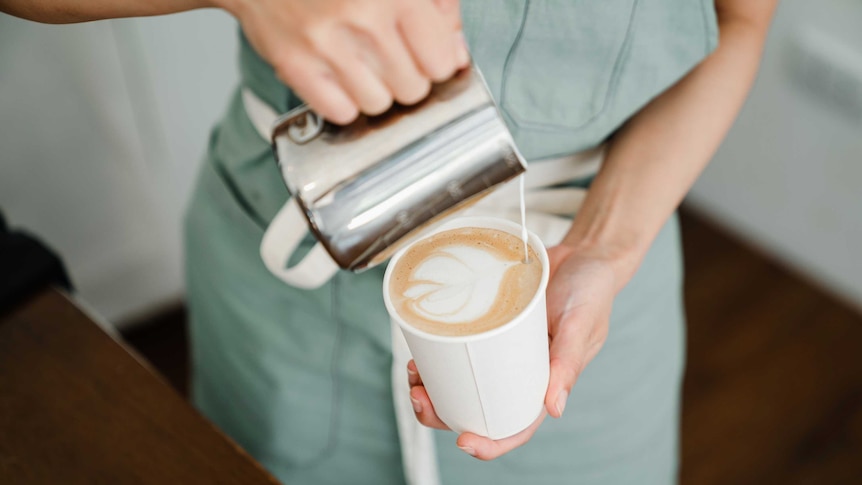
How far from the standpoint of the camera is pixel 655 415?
0.93 metres

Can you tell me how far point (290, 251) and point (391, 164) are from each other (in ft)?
0.88

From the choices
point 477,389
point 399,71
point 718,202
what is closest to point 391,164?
point 399,71

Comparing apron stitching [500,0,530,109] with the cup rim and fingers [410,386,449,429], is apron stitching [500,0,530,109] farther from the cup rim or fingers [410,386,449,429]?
fingers [410,386,449,429]

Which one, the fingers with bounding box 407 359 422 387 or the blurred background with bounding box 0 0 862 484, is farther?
the blurred background with bounding box 0 0 862 484

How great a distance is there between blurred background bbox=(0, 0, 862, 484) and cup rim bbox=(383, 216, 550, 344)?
1.08 metres

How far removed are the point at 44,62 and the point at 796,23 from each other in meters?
1.52

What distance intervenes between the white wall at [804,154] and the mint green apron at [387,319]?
99cm

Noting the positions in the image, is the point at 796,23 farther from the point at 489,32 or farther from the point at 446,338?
the point at 446,338

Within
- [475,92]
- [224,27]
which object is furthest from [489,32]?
[224,27]

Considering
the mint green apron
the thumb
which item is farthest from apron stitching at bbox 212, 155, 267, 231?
the thumb

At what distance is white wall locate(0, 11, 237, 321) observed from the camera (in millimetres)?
1503

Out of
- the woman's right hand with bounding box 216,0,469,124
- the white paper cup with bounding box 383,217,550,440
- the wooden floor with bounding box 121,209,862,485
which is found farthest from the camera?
the wooden floor with bounding box 121,209,862,485

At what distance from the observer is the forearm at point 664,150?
0.77 metres

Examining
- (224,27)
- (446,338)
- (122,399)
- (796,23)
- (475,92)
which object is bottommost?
(796,23)
